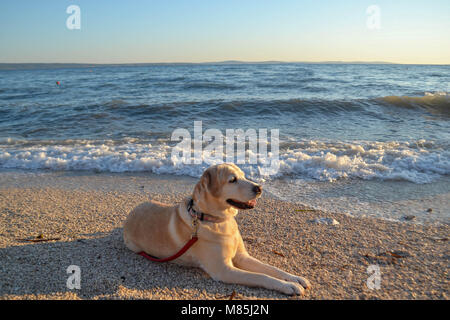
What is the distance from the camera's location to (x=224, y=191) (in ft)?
10.0

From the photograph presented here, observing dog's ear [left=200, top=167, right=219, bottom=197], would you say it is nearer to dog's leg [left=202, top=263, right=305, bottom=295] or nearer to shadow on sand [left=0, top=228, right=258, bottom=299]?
dog's leg [left=202, top=263, right=305, bottom=295]

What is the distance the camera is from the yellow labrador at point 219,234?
9.97ft

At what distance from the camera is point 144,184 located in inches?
246

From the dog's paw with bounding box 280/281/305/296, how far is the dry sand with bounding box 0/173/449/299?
6 centimetres

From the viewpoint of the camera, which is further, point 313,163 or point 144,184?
point 313,163

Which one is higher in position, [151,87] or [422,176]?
[151,87]

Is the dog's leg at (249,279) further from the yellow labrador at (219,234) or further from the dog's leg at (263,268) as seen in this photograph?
the dog's leg at (263,268)

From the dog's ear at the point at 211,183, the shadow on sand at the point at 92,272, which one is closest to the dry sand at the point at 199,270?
the shadow on sand at the point at 92,272

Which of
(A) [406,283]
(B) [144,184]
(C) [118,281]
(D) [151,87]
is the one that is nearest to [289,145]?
(B) [144,184]

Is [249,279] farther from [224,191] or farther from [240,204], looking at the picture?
[224,191]

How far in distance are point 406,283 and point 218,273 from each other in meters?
1.91
